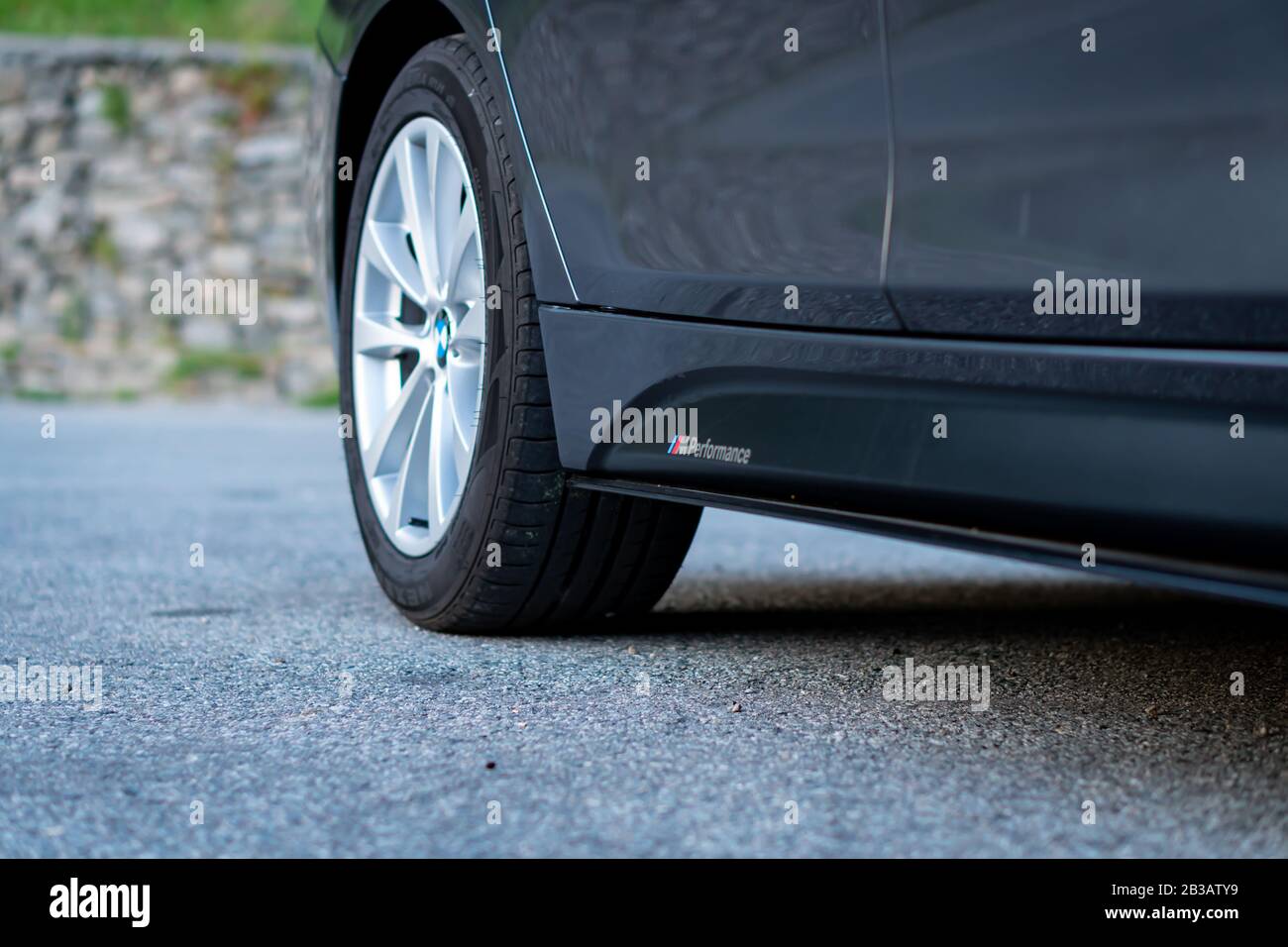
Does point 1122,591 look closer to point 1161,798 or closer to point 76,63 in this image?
point 1161,798

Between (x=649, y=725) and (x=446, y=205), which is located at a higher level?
(x=446, y=205)

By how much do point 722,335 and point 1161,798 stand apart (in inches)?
29.4

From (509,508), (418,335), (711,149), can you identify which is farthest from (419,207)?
(711,149)

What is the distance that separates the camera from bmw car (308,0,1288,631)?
4.54ft

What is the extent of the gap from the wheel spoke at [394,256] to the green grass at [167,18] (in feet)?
37.4

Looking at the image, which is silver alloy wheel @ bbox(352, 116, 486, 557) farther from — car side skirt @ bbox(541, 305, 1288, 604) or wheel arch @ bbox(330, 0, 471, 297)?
car side skirt @ bbox(541, 305, 1288, 604)

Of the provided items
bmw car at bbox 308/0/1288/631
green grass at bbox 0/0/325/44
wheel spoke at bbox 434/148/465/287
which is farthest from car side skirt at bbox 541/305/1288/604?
green grass at bbox 0/0/325/44

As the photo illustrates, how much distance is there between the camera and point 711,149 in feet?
6.21

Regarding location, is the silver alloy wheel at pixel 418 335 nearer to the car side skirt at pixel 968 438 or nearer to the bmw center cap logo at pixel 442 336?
the bmw center cap logo at pixel 442 336

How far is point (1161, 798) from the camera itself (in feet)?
5.16

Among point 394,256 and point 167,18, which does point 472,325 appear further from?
point 167,18

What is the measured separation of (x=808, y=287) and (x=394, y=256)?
108 centimetres

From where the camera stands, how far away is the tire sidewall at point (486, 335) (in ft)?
7.52
